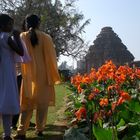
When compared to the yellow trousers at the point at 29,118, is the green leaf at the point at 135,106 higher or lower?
higher

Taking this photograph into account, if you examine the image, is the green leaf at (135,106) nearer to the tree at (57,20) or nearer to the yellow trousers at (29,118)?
the yellow trousers at (29,118)

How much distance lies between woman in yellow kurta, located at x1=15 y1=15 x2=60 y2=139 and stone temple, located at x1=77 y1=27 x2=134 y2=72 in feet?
117

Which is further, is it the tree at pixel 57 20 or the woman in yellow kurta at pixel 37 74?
the tree at pixel 57 20

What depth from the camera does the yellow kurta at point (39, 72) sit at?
7453 millimetres

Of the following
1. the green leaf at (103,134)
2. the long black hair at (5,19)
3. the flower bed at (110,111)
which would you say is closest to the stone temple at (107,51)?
the flower bed at (110,111)

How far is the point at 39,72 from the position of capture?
24.6ft

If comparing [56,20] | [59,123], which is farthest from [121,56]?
[59,123]

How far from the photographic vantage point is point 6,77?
6629mm

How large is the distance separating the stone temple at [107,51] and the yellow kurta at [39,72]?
35704mm

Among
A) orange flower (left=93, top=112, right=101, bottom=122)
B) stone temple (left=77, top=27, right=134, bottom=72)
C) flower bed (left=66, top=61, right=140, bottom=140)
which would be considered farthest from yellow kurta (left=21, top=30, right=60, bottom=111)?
stone temple (left=77, top=27, right=134, bottom=72)

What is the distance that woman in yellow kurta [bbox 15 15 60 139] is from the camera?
744cm

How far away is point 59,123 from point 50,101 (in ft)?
5.81

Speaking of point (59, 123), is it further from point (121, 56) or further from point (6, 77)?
point (121, 56)

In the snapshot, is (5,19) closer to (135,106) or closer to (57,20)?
(135,106)
